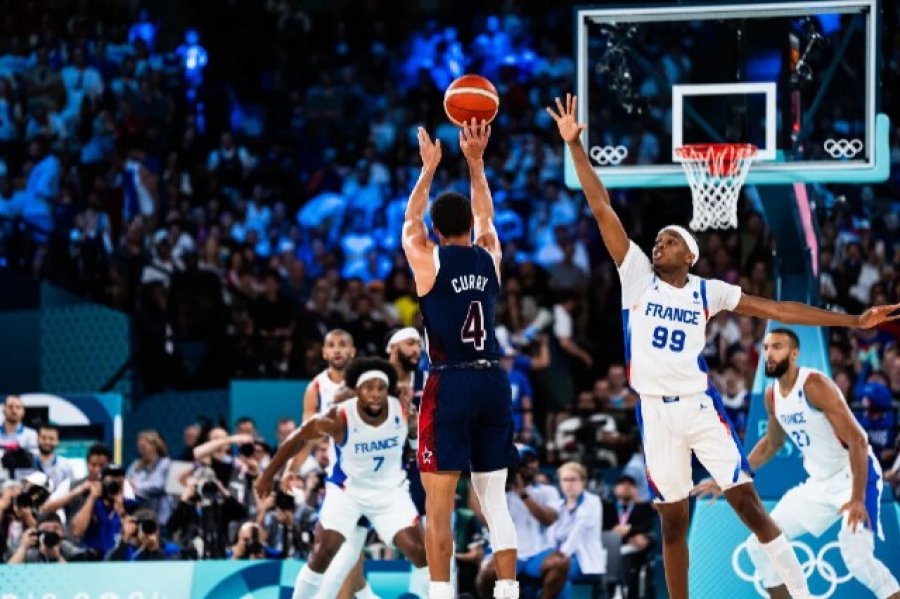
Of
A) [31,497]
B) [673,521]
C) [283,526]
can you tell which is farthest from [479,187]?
[31,497]

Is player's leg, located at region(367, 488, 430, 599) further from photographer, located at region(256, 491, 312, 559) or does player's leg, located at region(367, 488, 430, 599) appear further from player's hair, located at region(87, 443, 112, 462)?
player's hair, located at region(87, 443, 112, 462)

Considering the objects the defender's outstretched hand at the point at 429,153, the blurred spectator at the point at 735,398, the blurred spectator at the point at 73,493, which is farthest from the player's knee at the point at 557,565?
the defender's outstretched hand at the point at 429,153

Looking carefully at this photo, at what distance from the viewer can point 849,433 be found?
11.8 metres

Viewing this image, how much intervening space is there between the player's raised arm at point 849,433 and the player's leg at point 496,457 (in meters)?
2.91

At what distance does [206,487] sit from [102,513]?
2.81 ft

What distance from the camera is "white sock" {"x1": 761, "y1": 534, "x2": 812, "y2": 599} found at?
1022 centimetres

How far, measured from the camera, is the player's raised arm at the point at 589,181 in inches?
390

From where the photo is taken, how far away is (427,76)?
23250 mm

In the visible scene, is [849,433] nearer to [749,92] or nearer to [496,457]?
[749,92]

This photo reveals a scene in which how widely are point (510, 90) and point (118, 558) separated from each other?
10288mm

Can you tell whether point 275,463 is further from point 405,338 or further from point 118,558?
point 118,558

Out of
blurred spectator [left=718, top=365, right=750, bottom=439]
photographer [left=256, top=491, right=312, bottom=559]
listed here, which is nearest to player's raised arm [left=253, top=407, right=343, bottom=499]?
photographer [left=256, top=491, right=312, bottom=559]

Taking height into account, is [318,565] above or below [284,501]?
below

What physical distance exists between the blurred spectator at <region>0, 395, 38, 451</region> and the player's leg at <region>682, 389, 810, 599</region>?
281 inches
